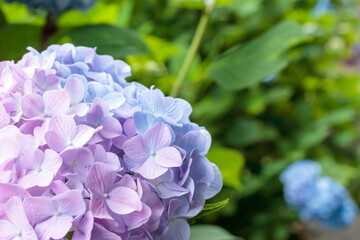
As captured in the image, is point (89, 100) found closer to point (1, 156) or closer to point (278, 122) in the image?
point (1, 156)

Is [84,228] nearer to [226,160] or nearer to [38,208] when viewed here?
[38,208]

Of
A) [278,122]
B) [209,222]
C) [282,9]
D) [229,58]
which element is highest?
[229,58]

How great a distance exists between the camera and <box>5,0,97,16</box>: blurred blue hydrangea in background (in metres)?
0.54

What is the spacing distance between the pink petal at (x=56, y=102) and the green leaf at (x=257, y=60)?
32cm

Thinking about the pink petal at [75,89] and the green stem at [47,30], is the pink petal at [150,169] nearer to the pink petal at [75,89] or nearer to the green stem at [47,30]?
the pink petal at [75,89]

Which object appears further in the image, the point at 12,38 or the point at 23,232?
the point at 12,38

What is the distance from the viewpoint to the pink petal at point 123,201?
0.88 ft

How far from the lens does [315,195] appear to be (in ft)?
5.30

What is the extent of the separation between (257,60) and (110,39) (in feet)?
0.56

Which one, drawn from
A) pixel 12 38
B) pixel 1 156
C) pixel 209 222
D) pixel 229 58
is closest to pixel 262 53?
pixel 229 58

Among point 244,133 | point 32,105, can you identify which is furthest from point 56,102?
point 244,133

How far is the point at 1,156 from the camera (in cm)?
27

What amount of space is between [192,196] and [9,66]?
14cm

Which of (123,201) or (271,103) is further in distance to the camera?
(271,103)
